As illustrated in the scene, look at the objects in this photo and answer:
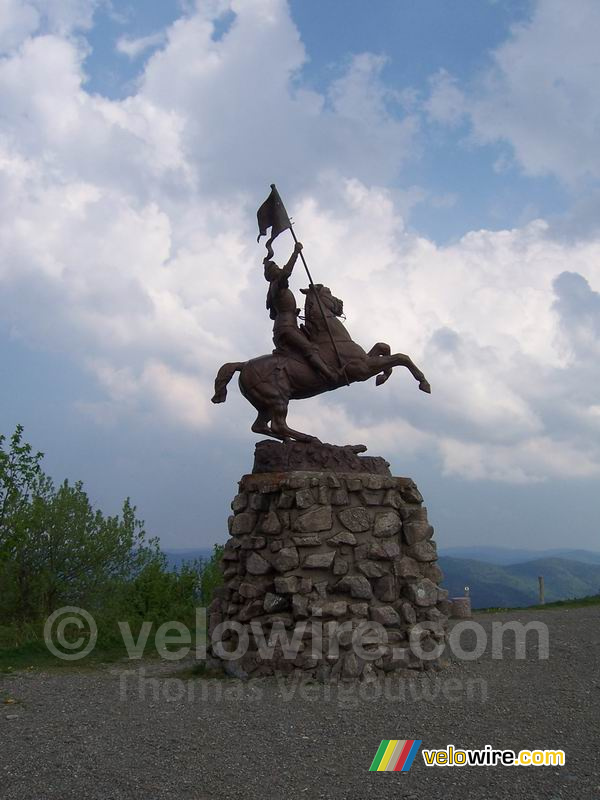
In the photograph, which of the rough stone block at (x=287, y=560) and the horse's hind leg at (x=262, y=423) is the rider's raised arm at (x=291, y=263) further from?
the rough stone block at (x=287, y=560)

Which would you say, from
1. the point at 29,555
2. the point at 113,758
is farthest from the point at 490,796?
the point at 29,555

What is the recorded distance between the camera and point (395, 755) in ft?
16.2

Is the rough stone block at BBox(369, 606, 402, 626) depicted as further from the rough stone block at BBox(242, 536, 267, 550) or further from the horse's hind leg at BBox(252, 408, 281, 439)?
the horse's hind leg at BBox(252, 408, 281, 439)

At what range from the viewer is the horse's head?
911cm

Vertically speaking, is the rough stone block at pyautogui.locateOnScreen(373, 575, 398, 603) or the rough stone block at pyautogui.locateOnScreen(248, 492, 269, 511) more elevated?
the rough stone block at pyautogui.locateOnScreen(248, 492, 269, 511)

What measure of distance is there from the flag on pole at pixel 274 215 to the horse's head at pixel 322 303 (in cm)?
82

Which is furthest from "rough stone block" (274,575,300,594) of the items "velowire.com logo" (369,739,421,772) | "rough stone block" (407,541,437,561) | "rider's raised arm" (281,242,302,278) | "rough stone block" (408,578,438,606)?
"rider's raised arm" (281,242,302,278)

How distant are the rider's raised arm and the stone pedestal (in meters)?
2.08

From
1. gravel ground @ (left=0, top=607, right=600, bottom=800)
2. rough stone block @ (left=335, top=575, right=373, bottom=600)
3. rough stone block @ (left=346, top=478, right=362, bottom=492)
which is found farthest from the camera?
rough stone block @ (left=346, top=478, right=362, bottom=492)

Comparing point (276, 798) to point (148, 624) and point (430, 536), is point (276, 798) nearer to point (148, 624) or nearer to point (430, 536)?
point (430, 536)

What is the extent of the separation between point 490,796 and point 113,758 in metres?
2.44

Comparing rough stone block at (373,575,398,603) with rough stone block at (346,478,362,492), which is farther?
rough stone block at (346,478,362,492)

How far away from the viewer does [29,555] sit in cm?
1196

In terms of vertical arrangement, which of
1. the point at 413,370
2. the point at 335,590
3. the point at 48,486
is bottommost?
the point at 335,590
